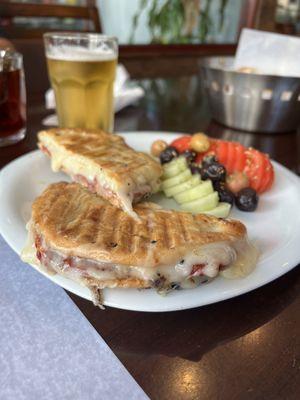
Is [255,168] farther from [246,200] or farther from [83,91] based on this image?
[83,91]

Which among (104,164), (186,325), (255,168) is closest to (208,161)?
(255,168)

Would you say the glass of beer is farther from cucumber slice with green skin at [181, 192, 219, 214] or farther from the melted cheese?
the melted cheese

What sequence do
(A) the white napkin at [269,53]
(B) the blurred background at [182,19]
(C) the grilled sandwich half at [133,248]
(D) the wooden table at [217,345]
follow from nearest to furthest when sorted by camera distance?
1. (D) the wooden table at [217,345]
2. (C) the grilled sandwich half at [133,248]
3. (A) the white napkin at [269,53]
4. (B) the blurred background at [182,19]

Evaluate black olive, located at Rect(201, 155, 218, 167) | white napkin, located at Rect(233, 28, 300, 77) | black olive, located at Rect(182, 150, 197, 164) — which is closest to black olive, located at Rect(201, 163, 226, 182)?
black olive, located at Rect(201, 155, 218, 167)

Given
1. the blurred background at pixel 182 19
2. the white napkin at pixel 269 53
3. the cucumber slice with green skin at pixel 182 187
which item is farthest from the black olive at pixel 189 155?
the blurred background at pixel 182 19

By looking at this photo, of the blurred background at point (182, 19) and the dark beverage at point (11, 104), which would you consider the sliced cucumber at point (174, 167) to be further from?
the blurred background at point (182, 19)
